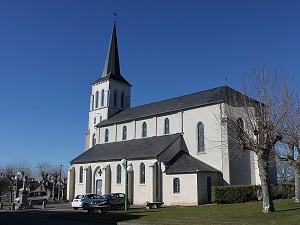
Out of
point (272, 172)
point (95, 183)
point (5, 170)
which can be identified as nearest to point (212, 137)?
point (272, 172)

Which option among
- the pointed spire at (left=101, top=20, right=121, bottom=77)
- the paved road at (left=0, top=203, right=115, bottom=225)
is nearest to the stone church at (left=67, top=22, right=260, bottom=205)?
the paved road at (left=0, top=203, right=115, bottom=225)

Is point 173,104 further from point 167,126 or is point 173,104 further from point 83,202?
point 83,202

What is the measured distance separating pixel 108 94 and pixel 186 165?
22887mm

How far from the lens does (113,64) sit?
52.7 m

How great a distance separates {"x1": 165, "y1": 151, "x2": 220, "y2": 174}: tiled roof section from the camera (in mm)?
29581

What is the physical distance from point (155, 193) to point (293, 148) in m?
14.5

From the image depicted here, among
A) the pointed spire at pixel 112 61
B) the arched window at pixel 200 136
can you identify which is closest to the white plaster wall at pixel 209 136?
the arched window at pixel 200 136

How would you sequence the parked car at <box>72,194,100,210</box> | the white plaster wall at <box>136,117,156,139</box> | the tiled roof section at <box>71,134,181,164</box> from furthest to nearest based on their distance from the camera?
1. the white plaster wall at <box>136,117,156,139</box>
2. the tiled roof section at <box>71,134,181,164</box>
3. the parked car at <box>72,194,100,210</box>

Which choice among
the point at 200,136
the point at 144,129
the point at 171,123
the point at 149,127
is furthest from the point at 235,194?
the point at 144,129

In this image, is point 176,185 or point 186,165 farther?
point 176,185

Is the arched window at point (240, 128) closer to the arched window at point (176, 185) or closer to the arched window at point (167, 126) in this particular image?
the arched window at point (176, 185)

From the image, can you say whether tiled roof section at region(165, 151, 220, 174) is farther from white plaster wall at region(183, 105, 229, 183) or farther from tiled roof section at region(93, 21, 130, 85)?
tiled roof section at region(93, 21, 130, 85)

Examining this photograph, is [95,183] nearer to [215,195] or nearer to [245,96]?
[215,195]

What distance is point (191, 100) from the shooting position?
120 feet
